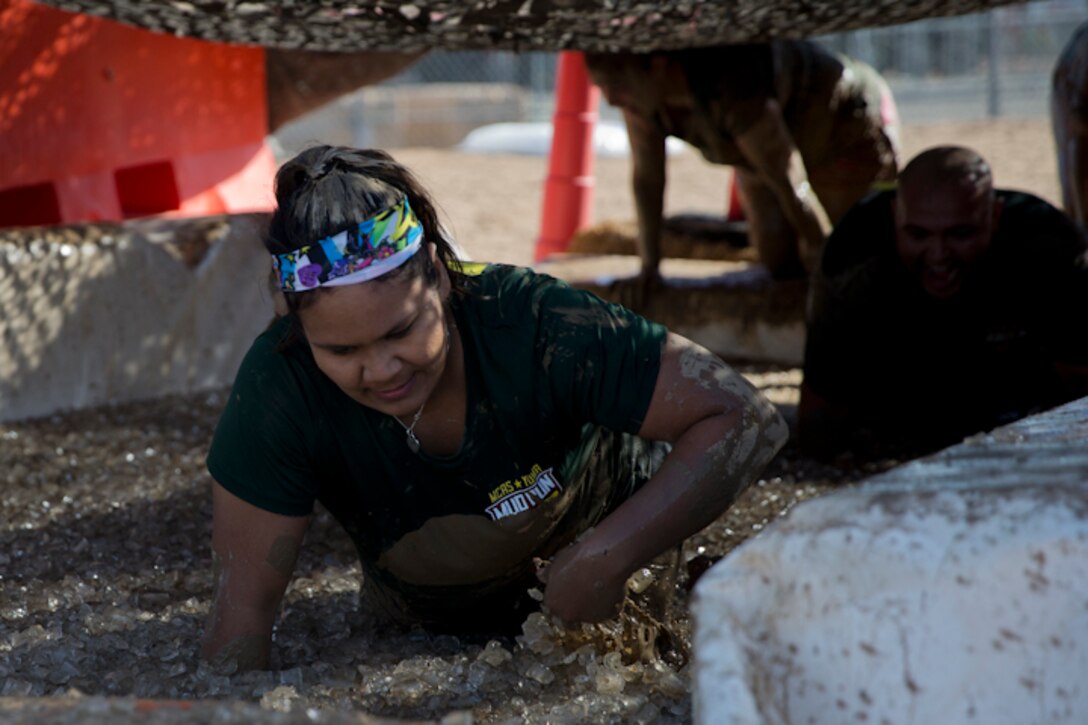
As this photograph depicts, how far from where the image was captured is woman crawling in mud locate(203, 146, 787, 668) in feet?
6.68

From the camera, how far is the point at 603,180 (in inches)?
448

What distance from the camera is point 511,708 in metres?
2.04

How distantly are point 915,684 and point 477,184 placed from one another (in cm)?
996

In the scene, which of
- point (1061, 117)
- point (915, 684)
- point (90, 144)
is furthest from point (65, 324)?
point (1061, 117)

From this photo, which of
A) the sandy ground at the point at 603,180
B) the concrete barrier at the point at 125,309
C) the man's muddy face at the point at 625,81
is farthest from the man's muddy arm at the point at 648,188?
the sandy ground at the point at 603,180

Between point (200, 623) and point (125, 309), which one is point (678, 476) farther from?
point (125, 309)

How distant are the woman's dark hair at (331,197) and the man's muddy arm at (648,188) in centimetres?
304

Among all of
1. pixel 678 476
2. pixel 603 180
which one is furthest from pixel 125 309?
pixel 603 180

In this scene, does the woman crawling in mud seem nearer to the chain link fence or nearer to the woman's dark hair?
the woman's dark hair

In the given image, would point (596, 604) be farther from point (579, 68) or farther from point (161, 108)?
point (579, 68)

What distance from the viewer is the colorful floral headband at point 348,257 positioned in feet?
6.55

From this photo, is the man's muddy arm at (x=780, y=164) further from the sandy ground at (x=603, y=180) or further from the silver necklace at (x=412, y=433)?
the silver necklace at (x=412, y=433)

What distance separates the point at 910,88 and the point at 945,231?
11.9 metres

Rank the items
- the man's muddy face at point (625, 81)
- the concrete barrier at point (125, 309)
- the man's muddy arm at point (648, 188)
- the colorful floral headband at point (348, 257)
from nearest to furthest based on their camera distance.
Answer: the colorful floral headband at point (348, 257) → the concrete barrier at point (125, 309) → the man's muddy face at point (625, 81) → the man's muddy arm at point (648, 188)
